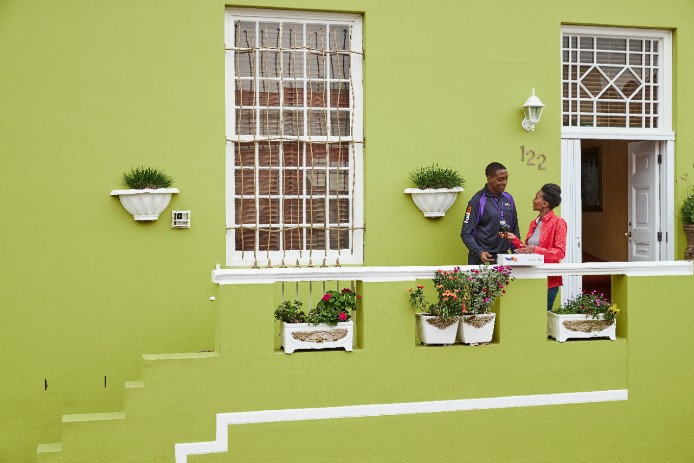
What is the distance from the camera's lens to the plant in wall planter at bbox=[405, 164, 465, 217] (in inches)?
309

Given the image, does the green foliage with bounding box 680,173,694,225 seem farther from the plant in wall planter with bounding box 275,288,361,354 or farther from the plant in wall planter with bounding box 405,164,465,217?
the plant in wall planter with bounding box 275,288,361,354

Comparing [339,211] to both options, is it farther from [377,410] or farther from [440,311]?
[377,410]

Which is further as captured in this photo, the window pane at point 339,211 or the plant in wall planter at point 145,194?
the window pane at point 339,211

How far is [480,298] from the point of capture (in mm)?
6680

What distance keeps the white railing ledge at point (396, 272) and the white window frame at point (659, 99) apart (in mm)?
Answer: 1882

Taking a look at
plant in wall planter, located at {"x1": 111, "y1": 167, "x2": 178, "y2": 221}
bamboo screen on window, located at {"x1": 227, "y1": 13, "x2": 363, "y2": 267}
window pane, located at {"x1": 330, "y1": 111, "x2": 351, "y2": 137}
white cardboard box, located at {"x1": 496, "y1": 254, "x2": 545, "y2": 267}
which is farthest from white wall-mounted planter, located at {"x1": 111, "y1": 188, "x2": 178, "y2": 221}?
white cardboard box, located at {"x1": 496, "y1": 254, "x2": 545, "y2": 267}

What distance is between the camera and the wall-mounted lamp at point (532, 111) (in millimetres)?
8086

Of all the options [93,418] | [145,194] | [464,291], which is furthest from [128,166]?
[464,291]

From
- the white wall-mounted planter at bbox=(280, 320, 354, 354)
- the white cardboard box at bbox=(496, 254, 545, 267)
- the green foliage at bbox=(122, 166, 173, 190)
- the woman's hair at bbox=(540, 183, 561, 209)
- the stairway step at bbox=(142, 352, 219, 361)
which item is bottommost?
the stairway step at bbox=(142, 352, 219, 361)

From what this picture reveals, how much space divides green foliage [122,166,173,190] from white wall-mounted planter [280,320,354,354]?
5.96 feet

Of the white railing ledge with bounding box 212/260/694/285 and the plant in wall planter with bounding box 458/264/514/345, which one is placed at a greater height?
the white railing ledge with bounding box 212/260/694/285

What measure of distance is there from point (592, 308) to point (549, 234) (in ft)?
2.37

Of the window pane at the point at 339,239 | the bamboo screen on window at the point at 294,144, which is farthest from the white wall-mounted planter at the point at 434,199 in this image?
the window pane at the point at 339,239

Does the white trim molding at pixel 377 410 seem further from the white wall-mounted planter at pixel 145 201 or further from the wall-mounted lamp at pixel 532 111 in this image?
the wall-mounted lamp at pixel 532 111
